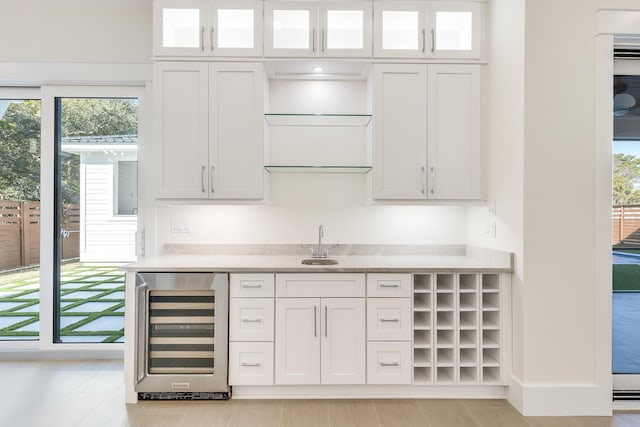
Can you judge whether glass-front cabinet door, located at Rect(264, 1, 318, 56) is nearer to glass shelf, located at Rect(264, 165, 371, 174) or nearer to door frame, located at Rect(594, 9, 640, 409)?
glass shelf, located at Rect(264, 165, 371, 174)

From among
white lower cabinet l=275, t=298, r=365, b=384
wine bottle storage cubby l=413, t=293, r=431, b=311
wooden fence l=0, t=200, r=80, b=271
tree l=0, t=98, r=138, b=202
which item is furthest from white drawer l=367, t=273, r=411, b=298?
wooden fence l=0, t=200, r=80, b=271

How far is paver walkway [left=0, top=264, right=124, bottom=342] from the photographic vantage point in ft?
11.3

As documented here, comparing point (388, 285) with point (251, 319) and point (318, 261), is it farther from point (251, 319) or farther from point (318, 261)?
point (251, 319)

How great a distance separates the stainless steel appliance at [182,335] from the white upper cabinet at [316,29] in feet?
5.65

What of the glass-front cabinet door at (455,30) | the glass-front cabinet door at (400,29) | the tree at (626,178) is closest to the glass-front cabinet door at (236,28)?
the glass-front cabinet door at (400,29)

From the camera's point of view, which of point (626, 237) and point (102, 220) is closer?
point (626, 237)

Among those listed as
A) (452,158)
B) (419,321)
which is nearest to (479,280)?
(419,321)

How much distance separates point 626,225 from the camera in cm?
270

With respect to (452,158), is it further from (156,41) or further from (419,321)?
(156,41)

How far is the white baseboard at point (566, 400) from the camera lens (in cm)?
246

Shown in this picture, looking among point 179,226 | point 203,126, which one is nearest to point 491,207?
point 203,126

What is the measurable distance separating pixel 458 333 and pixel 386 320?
0.50 m

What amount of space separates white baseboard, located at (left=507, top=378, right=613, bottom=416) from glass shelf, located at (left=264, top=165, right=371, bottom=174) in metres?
1.84

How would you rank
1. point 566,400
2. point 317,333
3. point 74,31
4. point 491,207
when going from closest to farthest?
point 566,400
point 317,333
point 491,207
point 74,31
